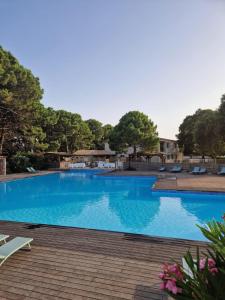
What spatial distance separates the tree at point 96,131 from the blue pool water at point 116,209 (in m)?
33.6

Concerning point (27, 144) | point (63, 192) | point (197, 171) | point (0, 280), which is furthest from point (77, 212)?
point (27, 144)

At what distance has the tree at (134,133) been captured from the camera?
29.8m

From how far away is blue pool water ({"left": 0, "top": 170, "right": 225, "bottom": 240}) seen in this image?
8203 millimetres

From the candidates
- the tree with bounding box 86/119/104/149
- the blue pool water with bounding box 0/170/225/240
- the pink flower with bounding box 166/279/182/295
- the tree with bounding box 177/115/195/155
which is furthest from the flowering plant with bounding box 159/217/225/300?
the tree with bounding box 86/119/104/149

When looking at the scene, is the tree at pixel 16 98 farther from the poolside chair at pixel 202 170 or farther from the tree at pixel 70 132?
the poolside chair at pixel 202 170

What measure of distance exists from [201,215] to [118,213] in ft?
11.3

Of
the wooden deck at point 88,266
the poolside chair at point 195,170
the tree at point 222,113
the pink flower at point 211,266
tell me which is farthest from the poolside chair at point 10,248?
the tree at point 222,113

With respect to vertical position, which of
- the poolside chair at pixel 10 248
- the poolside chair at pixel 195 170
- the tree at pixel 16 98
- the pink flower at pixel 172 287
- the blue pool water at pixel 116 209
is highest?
the tree at pixel 16 98

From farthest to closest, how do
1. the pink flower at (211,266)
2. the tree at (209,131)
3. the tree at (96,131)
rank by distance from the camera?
the tree at (96,131) → the tree at (209,131) → the pink flower at (211,266)

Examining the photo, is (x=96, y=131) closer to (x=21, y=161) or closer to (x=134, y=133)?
(x=134, y=133)

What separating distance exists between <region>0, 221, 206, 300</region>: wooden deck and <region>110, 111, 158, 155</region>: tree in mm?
24688

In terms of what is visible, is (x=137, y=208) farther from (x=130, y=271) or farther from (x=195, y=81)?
(x=195, y=81)

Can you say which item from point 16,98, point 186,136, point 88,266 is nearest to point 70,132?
point 16,98

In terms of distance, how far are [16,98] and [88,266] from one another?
2014 centimetres
